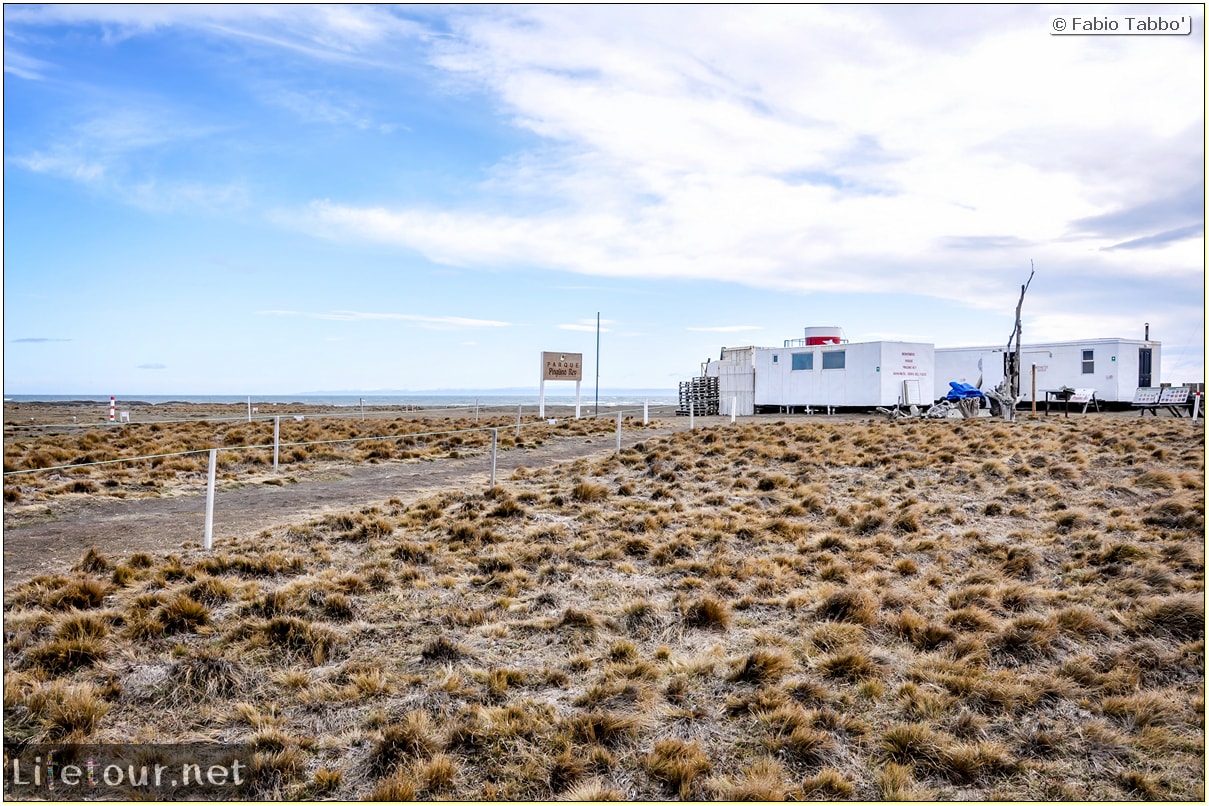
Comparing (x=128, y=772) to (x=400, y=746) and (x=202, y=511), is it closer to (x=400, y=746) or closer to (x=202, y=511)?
(x=400, y=746)

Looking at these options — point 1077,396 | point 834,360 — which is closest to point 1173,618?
point 834,360

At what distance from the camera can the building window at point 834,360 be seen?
32500 mm

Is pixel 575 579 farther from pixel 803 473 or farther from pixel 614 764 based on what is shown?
pixel 803 473

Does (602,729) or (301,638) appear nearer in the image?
(602,729)

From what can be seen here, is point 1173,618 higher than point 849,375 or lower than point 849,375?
lower

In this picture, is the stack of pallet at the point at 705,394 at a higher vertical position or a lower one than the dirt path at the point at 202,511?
higher

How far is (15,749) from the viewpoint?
429cm

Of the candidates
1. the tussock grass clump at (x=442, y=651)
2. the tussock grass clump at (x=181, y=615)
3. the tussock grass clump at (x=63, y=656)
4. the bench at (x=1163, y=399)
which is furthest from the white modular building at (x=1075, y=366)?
the tussock grass clump at (x=63, y=656)

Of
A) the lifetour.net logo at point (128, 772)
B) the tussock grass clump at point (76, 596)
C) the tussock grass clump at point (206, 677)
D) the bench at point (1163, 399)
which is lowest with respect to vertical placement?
the lifetour.net logo at point (128, 772)

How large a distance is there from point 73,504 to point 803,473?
11.5 metres

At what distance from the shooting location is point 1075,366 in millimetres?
33000

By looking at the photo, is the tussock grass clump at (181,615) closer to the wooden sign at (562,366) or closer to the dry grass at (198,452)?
the dry grass at (198,452)

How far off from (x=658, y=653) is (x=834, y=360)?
28.9m

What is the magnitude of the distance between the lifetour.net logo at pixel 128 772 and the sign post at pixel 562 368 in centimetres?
2749
